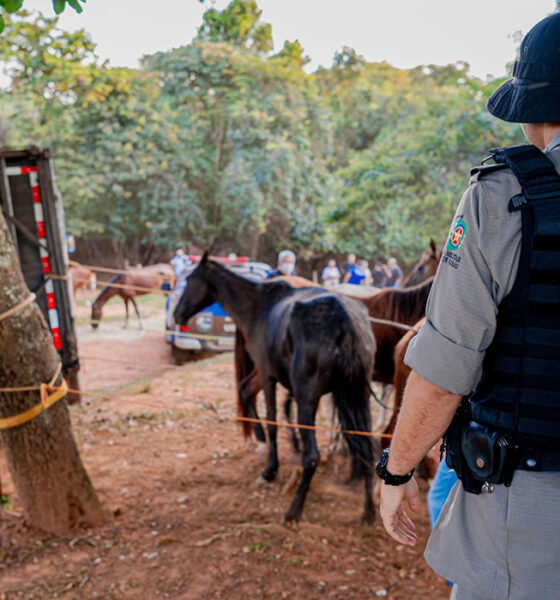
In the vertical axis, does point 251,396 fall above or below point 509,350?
below

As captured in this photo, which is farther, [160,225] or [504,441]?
[160,225]

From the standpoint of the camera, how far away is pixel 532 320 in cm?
113

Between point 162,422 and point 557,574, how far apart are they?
5.09 metres

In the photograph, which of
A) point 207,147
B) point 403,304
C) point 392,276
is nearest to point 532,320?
point 403,304

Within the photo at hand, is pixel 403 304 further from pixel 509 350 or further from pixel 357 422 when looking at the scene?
pixel 509 350

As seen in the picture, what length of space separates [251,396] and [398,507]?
3.88 meters

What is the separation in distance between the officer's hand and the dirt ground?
1.87 meters

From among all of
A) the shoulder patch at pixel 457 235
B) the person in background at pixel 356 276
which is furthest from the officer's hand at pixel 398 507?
the person in background at pixel 356 276

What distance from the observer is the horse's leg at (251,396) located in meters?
5.08

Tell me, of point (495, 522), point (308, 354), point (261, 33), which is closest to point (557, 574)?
point (495, 522)

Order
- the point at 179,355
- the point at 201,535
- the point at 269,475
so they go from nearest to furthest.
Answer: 1. the point at 201,535
2. the point at 269,475
3. the point at 179,355

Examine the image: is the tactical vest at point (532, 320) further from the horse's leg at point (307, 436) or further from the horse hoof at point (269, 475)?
the horse hoof at point (269, 475)

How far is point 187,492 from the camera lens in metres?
4.17

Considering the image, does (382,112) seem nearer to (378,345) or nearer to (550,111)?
(378,345)
